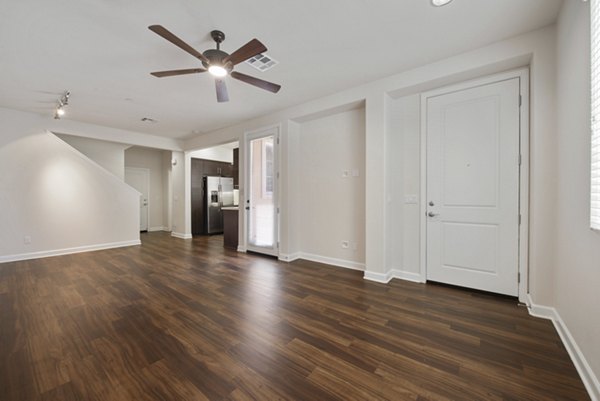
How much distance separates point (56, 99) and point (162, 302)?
12.7 ft

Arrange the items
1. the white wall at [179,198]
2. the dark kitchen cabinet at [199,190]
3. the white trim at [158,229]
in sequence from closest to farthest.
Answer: the white wall at [179,198], the dark kitchen cabinet at [199,190], the white trim at [158,229]

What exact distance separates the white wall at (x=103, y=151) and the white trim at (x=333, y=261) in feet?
18.8

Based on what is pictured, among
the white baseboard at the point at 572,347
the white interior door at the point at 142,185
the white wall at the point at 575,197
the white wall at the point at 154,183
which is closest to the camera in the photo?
the white baseboard at the point at 572,347

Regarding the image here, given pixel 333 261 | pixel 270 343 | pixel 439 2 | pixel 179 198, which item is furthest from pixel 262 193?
pixel 439 2

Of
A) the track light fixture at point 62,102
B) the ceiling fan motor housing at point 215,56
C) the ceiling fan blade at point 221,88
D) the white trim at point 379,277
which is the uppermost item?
the track light fixture at point 62,102

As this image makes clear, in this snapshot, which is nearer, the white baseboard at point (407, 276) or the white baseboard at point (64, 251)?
the white baseboard at point (407, 276)

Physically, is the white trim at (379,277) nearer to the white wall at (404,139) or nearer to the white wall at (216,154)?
the white wall at (404,139)

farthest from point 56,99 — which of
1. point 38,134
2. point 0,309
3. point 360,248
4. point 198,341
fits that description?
point 360,248

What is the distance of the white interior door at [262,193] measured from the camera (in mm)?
4531

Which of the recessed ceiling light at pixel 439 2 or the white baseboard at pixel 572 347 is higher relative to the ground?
the recessed ceiling light at pixel 439 2

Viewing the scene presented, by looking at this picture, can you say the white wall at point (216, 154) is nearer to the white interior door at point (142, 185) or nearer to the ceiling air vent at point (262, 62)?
the white interior door at point (142, 185)

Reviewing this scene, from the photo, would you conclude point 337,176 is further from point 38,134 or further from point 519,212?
point 38,134

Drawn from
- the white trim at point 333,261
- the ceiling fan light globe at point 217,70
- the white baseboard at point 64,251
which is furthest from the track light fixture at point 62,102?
the white trim at point 333,261

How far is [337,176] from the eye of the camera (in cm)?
400
